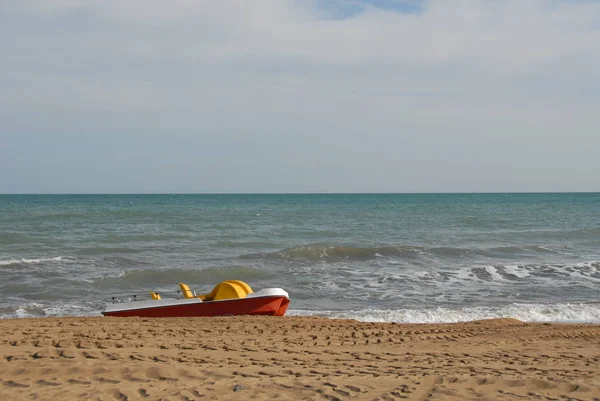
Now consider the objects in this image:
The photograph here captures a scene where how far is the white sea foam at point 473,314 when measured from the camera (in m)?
12.5

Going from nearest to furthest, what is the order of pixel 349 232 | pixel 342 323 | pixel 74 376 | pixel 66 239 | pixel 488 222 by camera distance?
pixel 74 376 → pixel 342 323 → pixel 66 239 → pixel 349 232 → pixel 488 222

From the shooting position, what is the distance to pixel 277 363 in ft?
23.6

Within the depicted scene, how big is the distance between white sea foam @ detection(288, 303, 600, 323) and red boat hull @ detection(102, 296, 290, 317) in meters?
1.48

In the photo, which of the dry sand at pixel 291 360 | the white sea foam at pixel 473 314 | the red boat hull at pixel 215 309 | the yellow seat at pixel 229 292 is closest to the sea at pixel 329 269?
the white sea foam at pixel 473 314

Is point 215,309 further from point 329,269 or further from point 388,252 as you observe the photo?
point 388,252

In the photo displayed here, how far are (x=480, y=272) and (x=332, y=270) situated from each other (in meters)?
4.82

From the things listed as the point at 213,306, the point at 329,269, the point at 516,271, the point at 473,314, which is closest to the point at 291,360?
the point at 213,306

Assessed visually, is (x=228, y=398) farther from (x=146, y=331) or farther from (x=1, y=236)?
(x=1, y=236)

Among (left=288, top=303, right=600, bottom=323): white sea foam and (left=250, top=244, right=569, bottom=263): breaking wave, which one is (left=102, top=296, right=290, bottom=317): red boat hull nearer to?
(left=288, top=303, right=600, bottom=323): white sea foam

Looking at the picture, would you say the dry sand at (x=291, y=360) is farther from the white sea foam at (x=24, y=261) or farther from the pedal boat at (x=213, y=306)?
the white sea foam at (x=24, y=261)

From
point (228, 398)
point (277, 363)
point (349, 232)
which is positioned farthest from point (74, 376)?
point (349, 232)

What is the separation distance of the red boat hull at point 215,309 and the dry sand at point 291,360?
69 cm

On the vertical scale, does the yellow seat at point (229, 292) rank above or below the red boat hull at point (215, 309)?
above

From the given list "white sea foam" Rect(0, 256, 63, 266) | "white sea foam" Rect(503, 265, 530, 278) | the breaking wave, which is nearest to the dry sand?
"white sea foam" Rect(503, 265, 530, 278)
